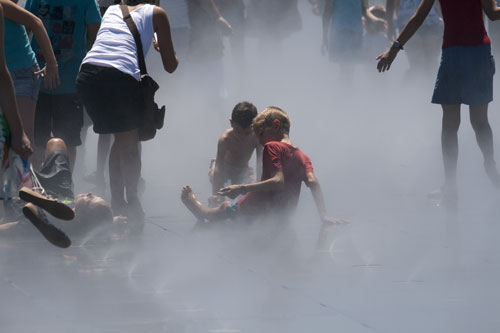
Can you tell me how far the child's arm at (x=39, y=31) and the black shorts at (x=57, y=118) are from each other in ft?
2.09

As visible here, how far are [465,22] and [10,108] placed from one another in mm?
4223

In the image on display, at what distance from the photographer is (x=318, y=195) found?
25.8 ft

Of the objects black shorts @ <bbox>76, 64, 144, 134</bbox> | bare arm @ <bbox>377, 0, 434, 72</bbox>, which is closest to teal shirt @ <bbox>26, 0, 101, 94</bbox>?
black shorts @ <bbox>76, 64, 144, 134</bbox>

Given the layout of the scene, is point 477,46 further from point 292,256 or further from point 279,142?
point 292,256

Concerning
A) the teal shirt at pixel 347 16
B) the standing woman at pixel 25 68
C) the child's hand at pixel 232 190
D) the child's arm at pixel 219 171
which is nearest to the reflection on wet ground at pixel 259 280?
the child's hand at pixel 232 190

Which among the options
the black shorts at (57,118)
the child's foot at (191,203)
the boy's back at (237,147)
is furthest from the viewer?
the boy's back at (237,147)

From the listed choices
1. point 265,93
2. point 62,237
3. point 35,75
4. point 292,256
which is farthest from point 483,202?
point 265,93

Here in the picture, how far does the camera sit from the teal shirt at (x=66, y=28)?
8539mm

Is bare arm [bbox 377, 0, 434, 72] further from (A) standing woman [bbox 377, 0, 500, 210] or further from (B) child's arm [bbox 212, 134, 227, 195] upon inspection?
(B) child's arm [bbox 212, 134, 227, 195]

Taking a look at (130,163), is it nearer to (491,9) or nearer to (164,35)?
(164,35)

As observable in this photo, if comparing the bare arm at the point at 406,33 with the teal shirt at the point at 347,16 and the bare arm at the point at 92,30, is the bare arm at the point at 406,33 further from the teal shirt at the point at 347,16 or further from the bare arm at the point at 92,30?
the teal shirt at the point at 347,16

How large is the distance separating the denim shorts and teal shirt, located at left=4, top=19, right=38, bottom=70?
3 centimetres

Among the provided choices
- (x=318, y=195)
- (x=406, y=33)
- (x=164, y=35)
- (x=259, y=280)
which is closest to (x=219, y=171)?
(x=318, y=195)

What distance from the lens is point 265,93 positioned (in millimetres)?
15617
